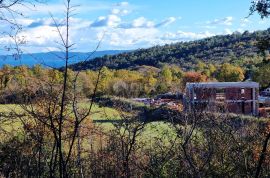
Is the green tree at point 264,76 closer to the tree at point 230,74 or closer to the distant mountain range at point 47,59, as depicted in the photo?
the distant mountain range at point 47,59

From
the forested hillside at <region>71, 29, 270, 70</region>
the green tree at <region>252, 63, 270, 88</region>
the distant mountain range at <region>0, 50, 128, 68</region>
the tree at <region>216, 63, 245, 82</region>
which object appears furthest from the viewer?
the forested hillside at <region>71, 29, 270, 70</region>

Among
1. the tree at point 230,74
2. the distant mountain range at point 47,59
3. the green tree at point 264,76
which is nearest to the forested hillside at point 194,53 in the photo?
the tree at point 230,74

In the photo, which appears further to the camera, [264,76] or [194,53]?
[194,53]

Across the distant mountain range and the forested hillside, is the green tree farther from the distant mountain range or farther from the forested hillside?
the forested hillside

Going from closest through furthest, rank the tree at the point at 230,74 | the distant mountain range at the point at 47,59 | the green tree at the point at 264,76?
1. the distant mountain range at the point at 47,59
2. the green tree at the point at 264,76
3. the tree at the point at 230,74

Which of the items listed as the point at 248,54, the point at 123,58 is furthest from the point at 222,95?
the point at 123,58

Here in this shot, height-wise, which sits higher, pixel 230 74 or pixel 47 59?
pixel 47 59

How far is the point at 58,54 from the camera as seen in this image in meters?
4.42

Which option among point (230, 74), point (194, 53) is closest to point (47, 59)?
point (230, 74)

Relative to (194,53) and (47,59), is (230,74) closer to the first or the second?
(194,53)

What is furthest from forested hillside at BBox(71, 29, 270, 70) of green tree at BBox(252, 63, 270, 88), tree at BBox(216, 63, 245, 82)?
green tree at BBox(252, 63, 270, 88)

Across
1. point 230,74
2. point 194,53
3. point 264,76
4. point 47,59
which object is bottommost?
point 230,74

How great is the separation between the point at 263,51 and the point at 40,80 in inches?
116

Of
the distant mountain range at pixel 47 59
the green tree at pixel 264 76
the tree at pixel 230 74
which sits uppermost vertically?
the distant mountain range at pixel 47 59
